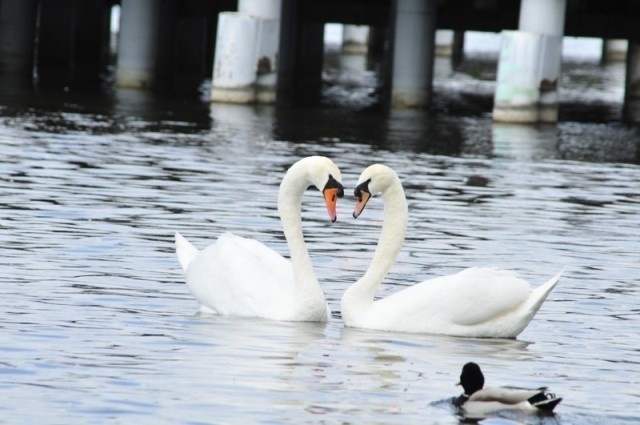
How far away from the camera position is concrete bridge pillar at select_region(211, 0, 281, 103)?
38.8m

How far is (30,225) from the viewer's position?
18.1 m

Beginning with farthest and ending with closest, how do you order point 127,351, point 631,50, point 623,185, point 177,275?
point 631,50 < point 623,185 < point 177,275 < point 127,351

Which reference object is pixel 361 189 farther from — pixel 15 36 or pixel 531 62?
pixel 15 36

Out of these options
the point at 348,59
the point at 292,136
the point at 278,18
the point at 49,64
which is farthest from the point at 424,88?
the point at 348,59

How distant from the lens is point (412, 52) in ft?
137

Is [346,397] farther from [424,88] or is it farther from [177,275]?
[424,88]

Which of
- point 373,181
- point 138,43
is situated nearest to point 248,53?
point 138,43

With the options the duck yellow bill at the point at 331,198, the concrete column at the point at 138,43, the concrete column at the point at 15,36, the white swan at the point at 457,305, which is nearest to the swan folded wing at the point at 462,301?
the white swan at the point at 457,305

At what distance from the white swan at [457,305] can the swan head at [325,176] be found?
253 mm

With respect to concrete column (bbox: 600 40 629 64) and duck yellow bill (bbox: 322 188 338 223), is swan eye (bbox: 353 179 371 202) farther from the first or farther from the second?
concrete column (bbox: 600 40 629 64)

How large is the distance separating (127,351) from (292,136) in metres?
21.4

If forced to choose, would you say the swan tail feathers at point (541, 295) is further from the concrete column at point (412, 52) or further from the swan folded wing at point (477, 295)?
the concrete column at point (412, 52)

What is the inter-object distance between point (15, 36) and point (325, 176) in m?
35.1

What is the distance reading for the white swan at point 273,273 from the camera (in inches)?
522
